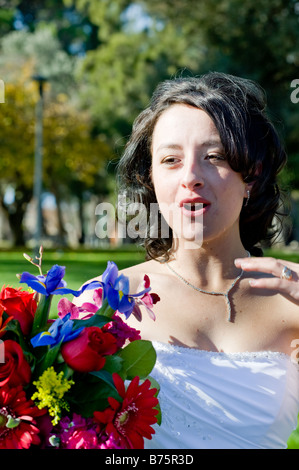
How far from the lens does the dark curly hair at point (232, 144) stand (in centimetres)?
234

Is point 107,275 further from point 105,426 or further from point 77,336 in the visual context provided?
point 105,426

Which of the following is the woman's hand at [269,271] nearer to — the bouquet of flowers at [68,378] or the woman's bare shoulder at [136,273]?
the bouquet of flowers at [68,378]

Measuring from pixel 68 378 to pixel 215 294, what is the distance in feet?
3.33

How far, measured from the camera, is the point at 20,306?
67.0 inches

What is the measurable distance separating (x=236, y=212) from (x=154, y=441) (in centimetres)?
89

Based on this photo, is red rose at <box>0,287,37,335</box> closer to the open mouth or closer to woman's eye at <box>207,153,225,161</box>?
the open mouth

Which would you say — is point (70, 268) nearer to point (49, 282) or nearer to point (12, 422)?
point (49, 282)

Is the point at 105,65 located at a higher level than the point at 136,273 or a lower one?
higher

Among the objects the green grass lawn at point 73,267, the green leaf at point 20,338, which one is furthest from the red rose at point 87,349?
the green grass lawn at point 73,267

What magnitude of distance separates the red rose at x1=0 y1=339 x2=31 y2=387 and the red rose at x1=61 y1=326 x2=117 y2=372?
10 centimetres

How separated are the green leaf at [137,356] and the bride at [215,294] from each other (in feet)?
1.94

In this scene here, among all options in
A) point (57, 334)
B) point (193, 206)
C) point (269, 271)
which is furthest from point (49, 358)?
point (193, 206)

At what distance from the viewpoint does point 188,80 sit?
265 centimetres
